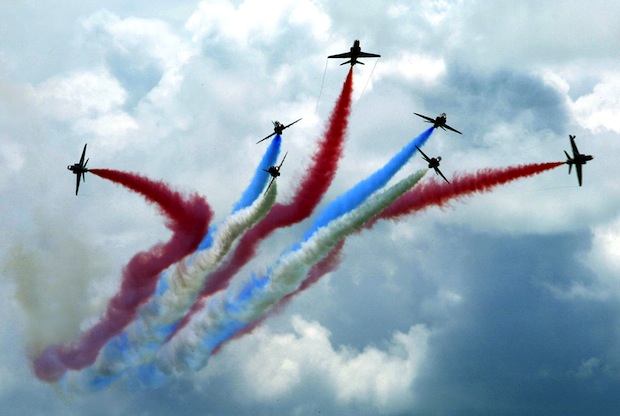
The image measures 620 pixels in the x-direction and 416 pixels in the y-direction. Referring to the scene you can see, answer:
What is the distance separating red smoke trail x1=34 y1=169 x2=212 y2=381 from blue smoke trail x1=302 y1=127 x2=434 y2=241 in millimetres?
12875

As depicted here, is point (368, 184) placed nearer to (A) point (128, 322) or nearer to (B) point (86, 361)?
(A) point (128, 322)

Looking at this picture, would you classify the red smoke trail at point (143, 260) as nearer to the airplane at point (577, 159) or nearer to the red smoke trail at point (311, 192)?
the red smoke trail at point (311, 192)

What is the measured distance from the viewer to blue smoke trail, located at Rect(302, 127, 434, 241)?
11694 centimetres

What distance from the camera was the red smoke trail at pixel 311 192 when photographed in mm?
117750

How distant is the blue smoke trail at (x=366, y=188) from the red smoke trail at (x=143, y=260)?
1287 cm

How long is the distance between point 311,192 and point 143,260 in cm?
2107

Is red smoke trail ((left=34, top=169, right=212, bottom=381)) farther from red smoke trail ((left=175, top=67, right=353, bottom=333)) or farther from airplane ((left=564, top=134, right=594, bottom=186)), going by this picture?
airplane ((left=564, top=134, right=594, bottom=186))

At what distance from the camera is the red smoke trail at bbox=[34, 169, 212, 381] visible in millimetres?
124812

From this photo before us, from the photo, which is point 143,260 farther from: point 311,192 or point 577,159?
point 577,159

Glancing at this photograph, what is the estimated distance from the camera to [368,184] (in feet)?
388

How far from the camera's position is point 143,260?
13038 cm

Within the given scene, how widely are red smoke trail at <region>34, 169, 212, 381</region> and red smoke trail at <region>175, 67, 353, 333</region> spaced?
4471mm

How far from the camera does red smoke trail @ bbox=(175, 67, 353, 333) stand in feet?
386

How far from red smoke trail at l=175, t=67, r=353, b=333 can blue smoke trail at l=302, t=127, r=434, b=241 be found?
1679 mm
